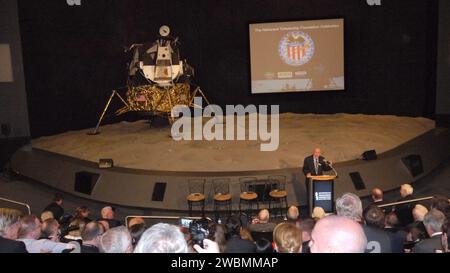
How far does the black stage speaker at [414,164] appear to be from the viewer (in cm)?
1061

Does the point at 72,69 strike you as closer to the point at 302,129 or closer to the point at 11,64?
the point at 11,64

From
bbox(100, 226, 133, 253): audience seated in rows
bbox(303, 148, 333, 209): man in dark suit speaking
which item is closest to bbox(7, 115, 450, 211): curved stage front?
bbox(303, 148, 333, 209): man in dark suit speaking

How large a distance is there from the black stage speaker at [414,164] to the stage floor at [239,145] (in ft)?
1.75

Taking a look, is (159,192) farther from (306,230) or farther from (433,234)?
(433,234)

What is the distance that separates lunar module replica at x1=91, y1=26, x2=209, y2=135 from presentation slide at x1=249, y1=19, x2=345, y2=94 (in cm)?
265

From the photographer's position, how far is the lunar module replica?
12.9 m

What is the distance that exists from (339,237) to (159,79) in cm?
1053

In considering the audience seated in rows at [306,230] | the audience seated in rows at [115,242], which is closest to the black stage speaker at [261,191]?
the audience seated in rows at [306,230]

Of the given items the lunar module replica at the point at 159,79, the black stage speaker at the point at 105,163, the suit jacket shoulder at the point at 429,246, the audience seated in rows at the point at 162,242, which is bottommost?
the black stage speaker at the point at 105,163

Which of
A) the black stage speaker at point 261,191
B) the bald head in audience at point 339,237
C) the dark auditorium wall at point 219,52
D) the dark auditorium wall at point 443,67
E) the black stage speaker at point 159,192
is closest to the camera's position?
the bald head in audience at point 339,237

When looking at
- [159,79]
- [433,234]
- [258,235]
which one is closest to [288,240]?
[433,234]

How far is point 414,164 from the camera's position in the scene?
35.3 ft

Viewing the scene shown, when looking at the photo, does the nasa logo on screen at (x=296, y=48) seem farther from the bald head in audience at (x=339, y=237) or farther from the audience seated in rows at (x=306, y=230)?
the bald head in audience at (x=339, y=237)

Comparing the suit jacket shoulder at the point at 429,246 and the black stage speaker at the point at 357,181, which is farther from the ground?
the suit jacket shoulder at the point at 429,246
